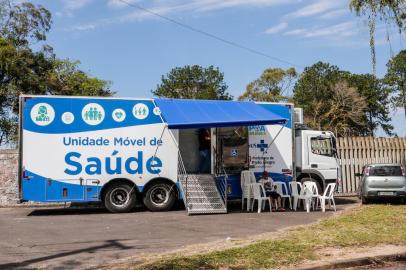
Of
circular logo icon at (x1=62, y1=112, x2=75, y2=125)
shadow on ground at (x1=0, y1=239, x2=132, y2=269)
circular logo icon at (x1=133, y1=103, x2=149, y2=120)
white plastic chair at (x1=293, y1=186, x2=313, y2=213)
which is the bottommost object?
shadow on ground at (x1=0, y1=239, x2=132, y2=269)

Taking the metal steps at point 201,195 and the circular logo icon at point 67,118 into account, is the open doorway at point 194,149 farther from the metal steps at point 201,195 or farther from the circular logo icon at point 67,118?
the circular logo icon at point 67,118

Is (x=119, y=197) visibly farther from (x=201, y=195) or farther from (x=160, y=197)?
(x=201, y=195)

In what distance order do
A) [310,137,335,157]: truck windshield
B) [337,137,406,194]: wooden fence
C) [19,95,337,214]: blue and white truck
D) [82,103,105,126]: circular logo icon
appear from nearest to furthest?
1. [19,95,337,214]: blue and white truck
2. [82,103,105,126]: circular logo icon
3. [310,137,335,157]: truck windshield
4. [337,137,406,194]: wooden fence

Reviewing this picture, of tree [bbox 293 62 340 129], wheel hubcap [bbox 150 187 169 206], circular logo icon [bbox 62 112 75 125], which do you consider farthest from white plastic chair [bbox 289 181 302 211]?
tree [bbox 293 62 340 129]

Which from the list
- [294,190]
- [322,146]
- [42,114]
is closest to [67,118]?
[42,114]

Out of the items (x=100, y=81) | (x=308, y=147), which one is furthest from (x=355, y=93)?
(x=308, y=147)

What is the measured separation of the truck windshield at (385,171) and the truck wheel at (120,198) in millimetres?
8214

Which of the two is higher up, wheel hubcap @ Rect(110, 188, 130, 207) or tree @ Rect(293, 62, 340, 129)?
tree @ Rect(293, 62, 340, 129)

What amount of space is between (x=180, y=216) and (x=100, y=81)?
20.6 metres

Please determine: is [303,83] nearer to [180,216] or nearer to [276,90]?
[276,90]

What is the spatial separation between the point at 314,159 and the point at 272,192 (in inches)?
107

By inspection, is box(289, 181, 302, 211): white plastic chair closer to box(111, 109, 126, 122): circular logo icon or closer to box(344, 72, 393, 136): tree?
box(111, 109, 126, 122): circular logo icon

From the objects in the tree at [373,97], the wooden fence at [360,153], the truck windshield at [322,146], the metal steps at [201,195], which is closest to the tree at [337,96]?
the tree at [373,97]

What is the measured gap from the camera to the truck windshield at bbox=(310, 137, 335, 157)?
60.3 feet
